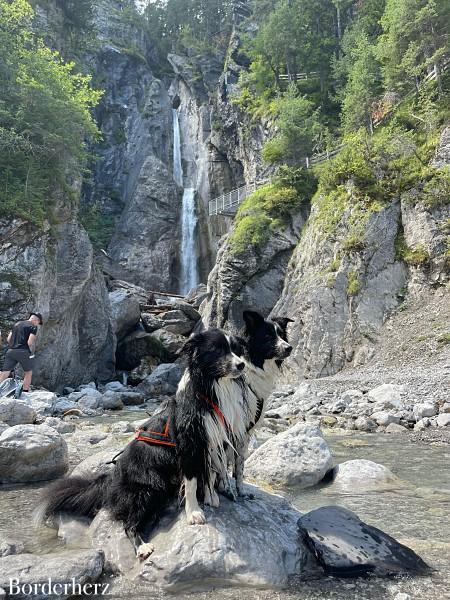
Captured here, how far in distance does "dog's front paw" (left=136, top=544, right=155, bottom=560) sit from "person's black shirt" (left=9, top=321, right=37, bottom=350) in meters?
8.49

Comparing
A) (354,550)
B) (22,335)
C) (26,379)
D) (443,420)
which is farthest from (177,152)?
(354,550)

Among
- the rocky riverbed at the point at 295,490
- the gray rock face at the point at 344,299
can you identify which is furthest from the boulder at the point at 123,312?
the rocky riverbed at the point at 295,490

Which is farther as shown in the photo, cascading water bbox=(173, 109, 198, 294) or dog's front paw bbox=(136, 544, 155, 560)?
cascading water bbox=(173, 109, 198, 294)

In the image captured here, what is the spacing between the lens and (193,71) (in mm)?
52062

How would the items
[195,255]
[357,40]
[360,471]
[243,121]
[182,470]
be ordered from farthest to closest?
[195,255] → [243,121] → [357,40] → [360,471] → [182,470]

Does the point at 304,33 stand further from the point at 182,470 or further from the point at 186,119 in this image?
the point at 182,470

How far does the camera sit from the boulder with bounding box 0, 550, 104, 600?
2.82m

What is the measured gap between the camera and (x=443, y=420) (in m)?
10.0

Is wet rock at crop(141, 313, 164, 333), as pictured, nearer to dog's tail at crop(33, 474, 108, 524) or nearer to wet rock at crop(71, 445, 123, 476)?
wet rock at crop(71, 445, 123, 476)

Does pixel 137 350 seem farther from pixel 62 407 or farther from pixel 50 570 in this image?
pixel 50 570

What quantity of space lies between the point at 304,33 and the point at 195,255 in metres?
23.0

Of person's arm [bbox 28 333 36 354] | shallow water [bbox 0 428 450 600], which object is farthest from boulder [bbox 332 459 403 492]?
person's arm [bbox 28 333 36 354]

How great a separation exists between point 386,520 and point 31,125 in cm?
2232

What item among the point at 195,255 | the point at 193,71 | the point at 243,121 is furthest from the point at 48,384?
the point at 193,71
